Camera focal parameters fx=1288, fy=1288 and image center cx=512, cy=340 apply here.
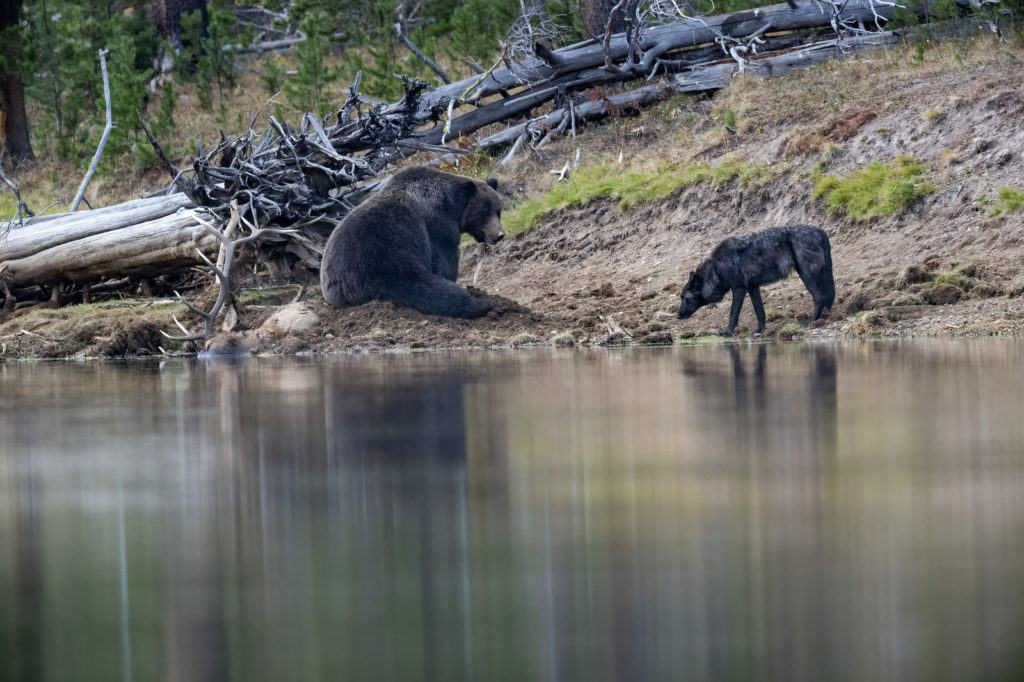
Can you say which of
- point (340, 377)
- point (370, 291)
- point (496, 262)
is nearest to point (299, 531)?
point (340, 377)

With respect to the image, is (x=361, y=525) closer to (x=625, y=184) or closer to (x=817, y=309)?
(x=817, y=309)

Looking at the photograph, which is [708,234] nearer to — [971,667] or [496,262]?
[496,262]

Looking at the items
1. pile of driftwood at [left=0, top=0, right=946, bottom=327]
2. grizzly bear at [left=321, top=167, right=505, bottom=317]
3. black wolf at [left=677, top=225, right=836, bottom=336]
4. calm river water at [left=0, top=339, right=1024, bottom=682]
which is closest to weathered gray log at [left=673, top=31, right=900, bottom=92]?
pile of driftwood at [left=0, top=0, right=946, bottom=327]

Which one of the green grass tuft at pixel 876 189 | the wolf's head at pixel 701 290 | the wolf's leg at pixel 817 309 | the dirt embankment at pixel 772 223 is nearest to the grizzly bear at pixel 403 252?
the dirt embankment at pixel 772 223

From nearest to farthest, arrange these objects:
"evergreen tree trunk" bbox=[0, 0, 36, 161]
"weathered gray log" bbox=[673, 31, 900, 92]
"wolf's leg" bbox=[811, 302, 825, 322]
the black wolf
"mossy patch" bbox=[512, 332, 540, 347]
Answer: the black wolf → "wolf's leg" bbox=[811, 302, 825, 322] → "mossy patch" bbox=[512, 332, 540, 347] → "weathered gray log" bbox=[673, 31, 900, 92] → "evergreen tree trunk" bbox=[0, 0, 36, 161]

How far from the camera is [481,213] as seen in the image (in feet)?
51.9

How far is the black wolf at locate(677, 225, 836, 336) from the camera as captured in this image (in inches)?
519

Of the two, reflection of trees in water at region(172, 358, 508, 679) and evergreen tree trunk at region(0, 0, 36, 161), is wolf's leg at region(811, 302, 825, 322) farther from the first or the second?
evergreen tree trunk at region(0, 0, 36, 161)

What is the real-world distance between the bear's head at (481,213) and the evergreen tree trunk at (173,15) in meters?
22.6

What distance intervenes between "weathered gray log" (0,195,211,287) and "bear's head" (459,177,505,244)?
3890 millimetres

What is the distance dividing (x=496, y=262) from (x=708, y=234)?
3352 mm

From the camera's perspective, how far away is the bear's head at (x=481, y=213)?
15.8 meters

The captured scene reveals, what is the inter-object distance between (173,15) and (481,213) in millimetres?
23131

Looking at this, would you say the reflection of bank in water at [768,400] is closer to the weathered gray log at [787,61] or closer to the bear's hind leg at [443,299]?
the bear's hind leg at [443,299]
